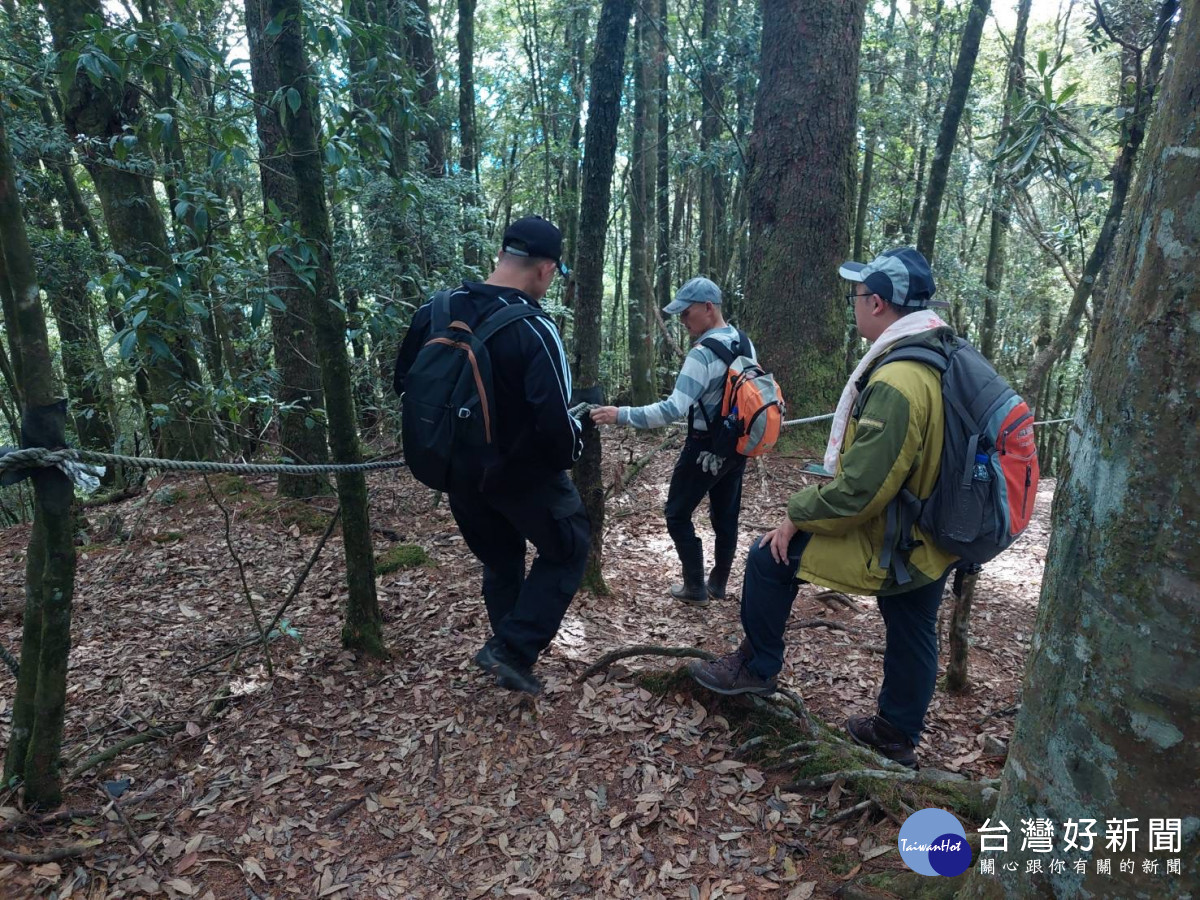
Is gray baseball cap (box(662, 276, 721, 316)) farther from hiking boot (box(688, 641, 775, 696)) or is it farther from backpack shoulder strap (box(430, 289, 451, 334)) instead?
hiking boot (box(688, 641, 775, 696))

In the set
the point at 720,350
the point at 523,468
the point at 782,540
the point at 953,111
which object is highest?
the point at 953,111

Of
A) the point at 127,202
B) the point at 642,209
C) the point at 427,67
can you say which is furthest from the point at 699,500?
the point at 642,209

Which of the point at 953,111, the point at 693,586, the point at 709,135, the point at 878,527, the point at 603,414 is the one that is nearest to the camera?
the point at 878,527

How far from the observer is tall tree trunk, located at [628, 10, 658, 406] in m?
11.9

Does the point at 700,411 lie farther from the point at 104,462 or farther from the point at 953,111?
the point at 953,111

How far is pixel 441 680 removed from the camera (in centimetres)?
387

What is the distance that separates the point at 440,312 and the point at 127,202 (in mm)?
5615

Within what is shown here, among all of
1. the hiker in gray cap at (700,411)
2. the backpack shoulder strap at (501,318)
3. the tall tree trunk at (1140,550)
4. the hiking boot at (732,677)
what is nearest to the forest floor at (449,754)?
the hiking boot at (732,677)

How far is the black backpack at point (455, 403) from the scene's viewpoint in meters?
2.96

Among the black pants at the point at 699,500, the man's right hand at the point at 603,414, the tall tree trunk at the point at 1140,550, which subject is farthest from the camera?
the black pants at the point at 699,500

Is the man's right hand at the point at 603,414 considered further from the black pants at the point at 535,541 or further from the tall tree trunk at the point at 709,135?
the tall tree trunk at the point at 709,135

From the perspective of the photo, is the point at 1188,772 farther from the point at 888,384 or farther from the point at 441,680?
the point at 441,680

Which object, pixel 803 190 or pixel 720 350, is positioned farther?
pixel 803 190

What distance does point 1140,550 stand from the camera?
1.28 metres
